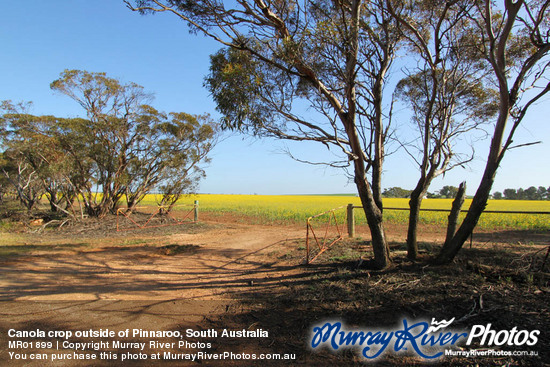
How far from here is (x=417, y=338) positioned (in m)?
3.58

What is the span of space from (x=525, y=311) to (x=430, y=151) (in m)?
4.26

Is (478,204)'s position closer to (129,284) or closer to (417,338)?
(417,338)

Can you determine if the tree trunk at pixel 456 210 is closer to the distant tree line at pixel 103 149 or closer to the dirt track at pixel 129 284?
the dirt track at pixel 129 284

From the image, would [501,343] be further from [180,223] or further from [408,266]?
[180,223]

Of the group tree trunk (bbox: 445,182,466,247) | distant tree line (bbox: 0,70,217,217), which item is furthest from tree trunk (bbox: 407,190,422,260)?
distant tree line (bbox: 0,70,217,217)

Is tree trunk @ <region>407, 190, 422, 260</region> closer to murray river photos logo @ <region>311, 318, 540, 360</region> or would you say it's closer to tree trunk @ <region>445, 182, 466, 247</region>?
tree trunk @ <region>445, 182, 466, 247</region>

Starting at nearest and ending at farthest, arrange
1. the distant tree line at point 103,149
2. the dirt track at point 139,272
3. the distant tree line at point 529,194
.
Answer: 1. the dirt track at point 139,272
2. the distant tree line at point 103,149
3. the distant tree line at point 529,194

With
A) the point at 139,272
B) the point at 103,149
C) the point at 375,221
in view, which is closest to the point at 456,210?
the point at 375,221

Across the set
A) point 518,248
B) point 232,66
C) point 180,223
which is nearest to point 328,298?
point 232,66

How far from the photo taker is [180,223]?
701 inches

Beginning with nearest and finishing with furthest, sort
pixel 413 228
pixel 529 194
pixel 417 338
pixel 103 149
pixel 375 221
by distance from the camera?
pixel 417 338 < pixel 375 221 < pixel 413 228 < pixel 103 149 < pixel 529 194

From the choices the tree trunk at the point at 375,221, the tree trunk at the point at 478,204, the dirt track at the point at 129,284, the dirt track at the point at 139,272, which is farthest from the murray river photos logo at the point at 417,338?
the dirt track at the point at 139,272

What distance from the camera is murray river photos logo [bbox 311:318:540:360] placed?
10.8 feet

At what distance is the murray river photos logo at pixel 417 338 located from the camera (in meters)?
3.29
